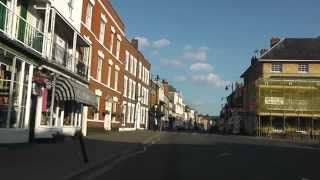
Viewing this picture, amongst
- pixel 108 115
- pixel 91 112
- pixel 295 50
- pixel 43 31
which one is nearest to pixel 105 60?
pixel 108 115

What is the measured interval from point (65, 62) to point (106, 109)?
15.7 meters

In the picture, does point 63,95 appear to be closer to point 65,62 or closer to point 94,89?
point 65,62

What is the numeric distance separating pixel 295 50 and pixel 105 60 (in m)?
43.7

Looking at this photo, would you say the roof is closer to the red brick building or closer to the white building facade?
the red brick building

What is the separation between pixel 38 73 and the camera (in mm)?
23859

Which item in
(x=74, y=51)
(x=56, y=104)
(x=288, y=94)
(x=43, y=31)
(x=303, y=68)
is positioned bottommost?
(x=56, y=104)

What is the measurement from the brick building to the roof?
688 inches

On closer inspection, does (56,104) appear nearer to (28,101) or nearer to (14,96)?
(28,101)

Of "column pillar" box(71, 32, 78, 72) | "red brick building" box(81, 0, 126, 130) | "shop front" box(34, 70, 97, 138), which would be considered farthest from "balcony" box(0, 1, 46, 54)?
"red brick building" box(81, 0, 126, 130)

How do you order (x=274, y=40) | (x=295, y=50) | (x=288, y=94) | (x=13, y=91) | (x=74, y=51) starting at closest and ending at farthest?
(x=13, y=91) → (x=74, y=51) → (x=288, y=94) → (x=295, y=50) → (x=274, y=40)

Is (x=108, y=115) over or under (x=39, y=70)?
under

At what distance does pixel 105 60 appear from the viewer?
43.1 m

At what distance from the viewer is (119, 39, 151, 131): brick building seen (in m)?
Result: 60.1

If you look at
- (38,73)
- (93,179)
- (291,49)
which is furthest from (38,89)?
(291,49)
